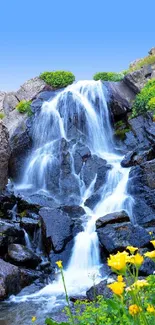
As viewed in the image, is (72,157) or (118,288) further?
(72,157)

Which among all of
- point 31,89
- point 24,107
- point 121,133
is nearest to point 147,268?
point 121,133

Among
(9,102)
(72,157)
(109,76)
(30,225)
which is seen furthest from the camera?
(109,76)

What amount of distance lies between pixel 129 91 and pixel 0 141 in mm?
8758

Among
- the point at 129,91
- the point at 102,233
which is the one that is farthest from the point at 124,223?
the point at 129,91

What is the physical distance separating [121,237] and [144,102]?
354 inches

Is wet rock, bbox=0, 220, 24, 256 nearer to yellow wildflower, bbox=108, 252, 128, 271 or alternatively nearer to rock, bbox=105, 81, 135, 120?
rock, bbox=105, 81, 135, 120

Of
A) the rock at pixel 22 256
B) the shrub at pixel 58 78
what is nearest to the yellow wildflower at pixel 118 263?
the rock at pixel 22 256

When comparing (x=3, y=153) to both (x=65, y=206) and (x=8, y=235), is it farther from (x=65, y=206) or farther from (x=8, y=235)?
(x=8, y=235)

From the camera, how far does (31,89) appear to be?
69.4 ft

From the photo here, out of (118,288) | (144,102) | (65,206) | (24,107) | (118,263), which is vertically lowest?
(118,288)

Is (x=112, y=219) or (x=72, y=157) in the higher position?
(x=72, y=157)

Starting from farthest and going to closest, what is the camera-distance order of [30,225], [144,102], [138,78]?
[138,78] → [144,102] → [30,225]

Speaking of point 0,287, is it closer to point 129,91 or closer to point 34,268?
point 34,268

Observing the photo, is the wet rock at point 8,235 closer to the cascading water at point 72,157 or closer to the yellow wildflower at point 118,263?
the cascading water at point 72,157
